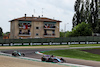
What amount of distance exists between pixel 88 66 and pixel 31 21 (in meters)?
73.5

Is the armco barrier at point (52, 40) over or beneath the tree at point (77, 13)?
beneath

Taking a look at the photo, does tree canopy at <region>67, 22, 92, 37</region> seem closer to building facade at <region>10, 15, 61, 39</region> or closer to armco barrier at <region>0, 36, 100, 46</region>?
building facade at <region>10, 15, 61, 39</region>

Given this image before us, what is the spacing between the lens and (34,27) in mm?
96125

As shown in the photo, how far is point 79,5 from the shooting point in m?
105

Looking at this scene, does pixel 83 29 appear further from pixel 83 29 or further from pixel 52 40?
pixel 52 40

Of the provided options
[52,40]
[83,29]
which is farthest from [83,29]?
[52,40]

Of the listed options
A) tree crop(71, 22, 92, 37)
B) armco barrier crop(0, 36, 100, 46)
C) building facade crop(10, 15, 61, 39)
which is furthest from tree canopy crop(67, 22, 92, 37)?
armco barrier crop(0, 36, 100, 46)

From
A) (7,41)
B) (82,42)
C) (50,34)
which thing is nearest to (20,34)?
(50,34)

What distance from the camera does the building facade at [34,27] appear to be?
92.7 metres

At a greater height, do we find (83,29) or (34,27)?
(34,27)

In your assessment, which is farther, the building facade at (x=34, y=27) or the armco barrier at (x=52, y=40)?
the building facade at (x=34, y=27)

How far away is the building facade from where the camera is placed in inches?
A: 3649

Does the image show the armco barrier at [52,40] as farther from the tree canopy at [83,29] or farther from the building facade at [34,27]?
the building facade at [34,27]

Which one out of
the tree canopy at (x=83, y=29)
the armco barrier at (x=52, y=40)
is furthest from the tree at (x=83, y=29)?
the armco barrier at (x=52, y=40)
